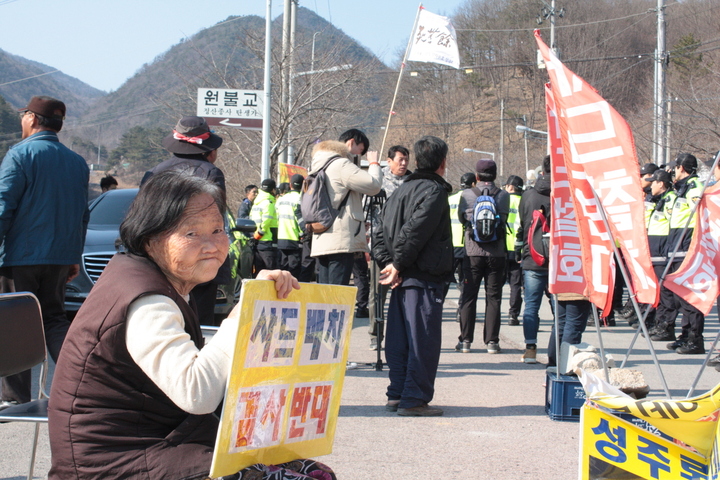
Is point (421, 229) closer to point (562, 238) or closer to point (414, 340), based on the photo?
point (414, 340)

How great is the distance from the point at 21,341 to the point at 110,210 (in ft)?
18.2

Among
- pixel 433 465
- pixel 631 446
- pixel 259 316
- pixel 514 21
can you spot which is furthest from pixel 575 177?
pixel 514 21

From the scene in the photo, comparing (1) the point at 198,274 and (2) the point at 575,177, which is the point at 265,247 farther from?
(1) the point at 198,274

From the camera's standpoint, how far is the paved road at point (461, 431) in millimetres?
3998

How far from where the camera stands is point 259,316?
6.91ft

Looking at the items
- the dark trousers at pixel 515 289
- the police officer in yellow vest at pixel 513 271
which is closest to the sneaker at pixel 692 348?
the police officer in yellow vest at pixel 513 271

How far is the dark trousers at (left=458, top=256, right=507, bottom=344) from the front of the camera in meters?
7.57

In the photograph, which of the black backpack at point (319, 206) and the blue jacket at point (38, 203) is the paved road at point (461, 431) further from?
the black backpack at point (319, 206)

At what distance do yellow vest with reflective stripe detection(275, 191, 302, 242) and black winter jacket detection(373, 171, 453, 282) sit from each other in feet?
15.3

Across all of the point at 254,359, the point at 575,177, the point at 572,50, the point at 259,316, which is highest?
the point at 572,50

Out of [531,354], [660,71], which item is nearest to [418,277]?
[531,354]

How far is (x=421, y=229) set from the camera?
16.5 feet

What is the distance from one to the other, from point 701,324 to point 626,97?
47710mm

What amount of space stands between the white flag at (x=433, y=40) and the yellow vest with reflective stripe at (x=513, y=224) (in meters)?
3.11
